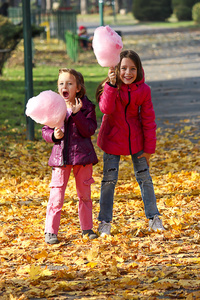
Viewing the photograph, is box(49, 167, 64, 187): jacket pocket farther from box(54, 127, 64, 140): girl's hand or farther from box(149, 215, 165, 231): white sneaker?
box(149, 215, 165, 231): white sneaker

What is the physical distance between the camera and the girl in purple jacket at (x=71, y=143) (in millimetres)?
4859

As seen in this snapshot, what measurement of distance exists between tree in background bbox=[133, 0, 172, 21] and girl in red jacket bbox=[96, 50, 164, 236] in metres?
44.6

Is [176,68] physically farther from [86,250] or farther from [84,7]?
[84,7]

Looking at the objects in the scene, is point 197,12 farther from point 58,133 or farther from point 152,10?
point 58,133

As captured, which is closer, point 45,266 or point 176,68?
point 45,266

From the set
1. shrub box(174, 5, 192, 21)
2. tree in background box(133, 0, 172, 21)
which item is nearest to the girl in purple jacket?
tree in background box(133, 0, 172, 21)

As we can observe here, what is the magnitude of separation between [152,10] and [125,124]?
45.3 meters

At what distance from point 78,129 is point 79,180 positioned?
0.44 meters

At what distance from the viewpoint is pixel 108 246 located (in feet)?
16.1

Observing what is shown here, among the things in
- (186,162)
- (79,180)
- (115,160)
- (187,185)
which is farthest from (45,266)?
(186,162)

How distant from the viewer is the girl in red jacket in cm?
503

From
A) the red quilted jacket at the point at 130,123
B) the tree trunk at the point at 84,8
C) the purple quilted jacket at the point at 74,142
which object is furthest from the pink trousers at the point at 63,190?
the tree trunk at the point at 84,8

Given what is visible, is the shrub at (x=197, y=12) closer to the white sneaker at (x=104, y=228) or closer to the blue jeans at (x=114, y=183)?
the blue jeans at (x=114, y=183)

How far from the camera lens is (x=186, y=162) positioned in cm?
813
